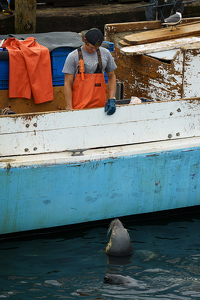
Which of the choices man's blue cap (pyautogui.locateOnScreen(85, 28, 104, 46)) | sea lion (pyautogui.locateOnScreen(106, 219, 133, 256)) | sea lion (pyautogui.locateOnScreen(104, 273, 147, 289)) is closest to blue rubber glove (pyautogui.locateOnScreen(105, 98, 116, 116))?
man's blue cap (pyautogui.locateOnScreen(85, 28, 104, 46))

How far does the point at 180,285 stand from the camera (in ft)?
12.5

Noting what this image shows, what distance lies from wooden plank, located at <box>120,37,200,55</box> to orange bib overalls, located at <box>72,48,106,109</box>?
3.32 ft

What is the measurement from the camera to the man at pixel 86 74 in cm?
435

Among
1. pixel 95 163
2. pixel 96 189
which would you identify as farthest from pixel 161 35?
pixel 96 189

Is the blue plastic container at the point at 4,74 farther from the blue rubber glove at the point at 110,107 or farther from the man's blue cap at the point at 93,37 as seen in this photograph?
the blue rubber glove at the point at 110,107

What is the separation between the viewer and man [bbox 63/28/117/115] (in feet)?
14.3

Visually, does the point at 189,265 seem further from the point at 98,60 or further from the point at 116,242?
the point at 98,60

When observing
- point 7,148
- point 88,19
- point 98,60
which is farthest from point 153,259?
point 88,19

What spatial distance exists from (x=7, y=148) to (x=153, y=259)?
1951mm

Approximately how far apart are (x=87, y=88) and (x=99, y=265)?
6.44 ft

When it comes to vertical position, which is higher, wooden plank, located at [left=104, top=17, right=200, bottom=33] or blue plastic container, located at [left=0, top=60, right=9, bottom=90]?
wooden plank, located at [left=104, top=17, right=200, bottom=33]

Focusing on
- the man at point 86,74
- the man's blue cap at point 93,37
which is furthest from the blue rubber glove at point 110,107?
the man's blue cap at point 93,37

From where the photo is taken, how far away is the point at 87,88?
4.49 meters

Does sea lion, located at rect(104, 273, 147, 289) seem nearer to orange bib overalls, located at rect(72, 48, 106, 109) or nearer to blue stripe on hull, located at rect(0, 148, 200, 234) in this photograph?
blue stripe on hull, located at rect(0, 148, 200, 234)
